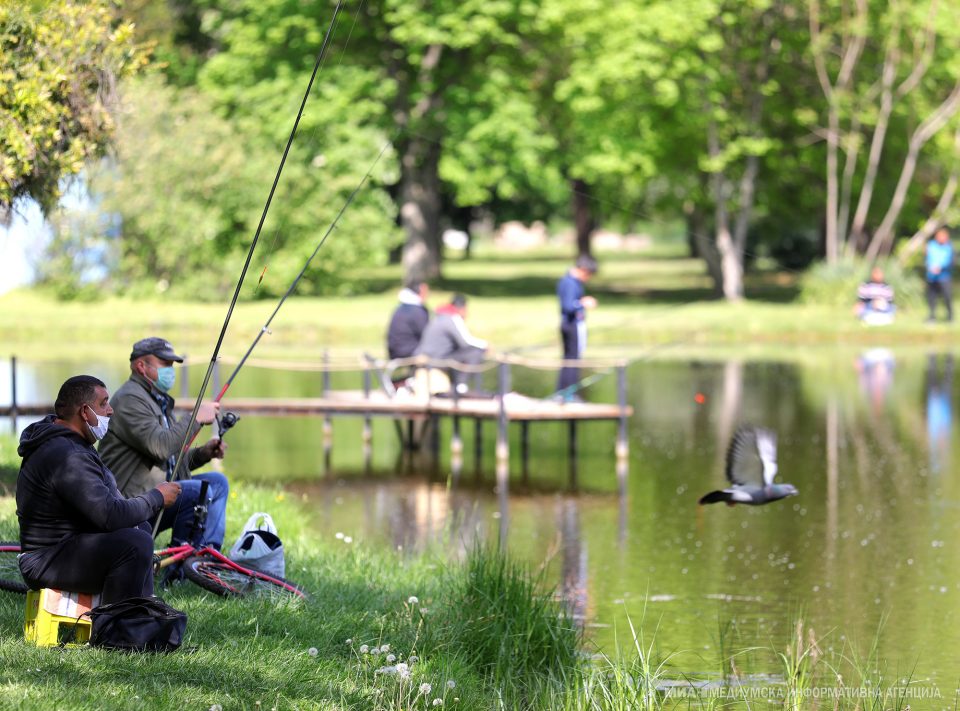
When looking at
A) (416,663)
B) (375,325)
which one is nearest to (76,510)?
(416,663)

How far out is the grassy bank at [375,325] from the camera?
104 feet

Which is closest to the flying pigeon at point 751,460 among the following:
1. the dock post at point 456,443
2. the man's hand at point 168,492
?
the man's hand at point 168,492

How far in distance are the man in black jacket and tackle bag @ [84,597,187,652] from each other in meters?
0.14

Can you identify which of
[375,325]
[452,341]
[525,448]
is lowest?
[525,448]

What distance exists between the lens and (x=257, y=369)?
2884 centimetres

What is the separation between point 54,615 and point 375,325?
86.3 ft

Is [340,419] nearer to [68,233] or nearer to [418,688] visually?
[418,688]

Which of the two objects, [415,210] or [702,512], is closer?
[702,512]

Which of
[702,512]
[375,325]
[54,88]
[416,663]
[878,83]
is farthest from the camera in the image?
[878,83]

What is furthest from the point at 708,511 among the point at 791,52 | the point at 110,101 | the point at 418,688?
the point at 791,52

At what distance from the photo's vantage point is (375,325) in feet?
110

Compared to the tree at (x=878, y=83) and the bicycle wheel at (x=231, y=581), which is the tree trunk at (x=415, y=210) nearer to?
the tree at (x=878, y=83)

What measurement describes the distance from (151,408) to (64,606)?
2116mm

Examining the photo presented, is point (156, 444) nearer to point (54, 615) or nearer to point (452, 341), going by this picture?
point (54, 615)
